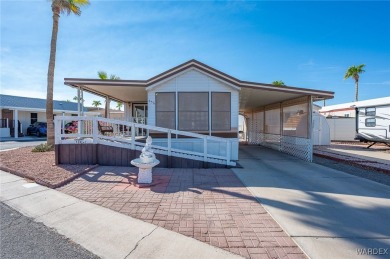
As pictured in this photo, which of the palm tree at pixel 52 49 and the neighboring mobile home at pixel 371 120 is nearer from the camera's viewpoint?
the palm tree at pixel 52 49

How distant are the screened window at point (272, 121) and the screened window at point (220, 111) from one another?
588 centimetres

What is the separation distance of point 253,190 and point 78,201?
3.94m

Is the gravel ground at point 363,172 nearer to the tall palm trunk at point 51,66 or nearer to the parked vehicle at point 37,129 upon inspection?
the tall palm trunk at point 51,66

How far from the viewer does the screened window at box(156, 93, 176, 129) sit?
8.90m

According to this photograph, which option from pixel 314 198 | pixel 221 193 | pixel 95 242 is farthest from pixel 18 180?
pixel 314 198

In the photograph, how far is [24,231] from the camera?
324 centimetres

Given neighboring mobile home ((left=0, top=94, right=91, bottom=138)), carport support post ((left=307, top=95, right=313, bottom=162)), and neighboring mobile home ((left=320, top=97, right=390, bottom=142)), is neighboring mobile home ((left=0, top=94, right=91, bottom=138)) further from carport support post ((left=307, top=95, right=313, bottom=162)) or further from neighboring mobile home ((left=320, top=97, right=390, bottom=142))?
neighboring mobile home ((left=320, top=97, right=390, bottom=142))

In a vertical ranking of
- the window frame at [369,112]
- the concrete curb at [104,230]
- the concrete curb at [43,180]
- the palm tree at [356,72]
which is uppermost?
the palm tree at [356,72]

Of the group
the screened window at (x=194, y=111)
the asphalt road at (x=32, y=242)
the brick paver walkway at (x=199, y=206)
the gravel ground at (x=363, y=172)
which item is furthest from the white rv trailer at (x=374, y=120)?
the asphalt road at (x=32, y=242)

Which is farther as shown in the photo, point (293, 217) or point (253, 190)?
point (253, 190)

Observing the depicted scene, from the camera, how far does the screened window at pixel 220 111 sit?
891 centimetres

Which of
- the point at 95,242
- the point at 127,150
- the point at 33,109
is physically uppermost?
the point at 33,109

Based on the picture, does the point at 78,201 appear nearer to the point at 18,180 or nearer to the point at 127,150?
the point at 18,180

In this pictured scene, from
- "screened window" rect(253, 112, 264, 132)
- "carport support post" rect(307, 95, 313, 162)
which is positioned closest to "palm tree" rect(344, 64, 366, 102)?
"screened window" rect(253, 112, 264, 132)
